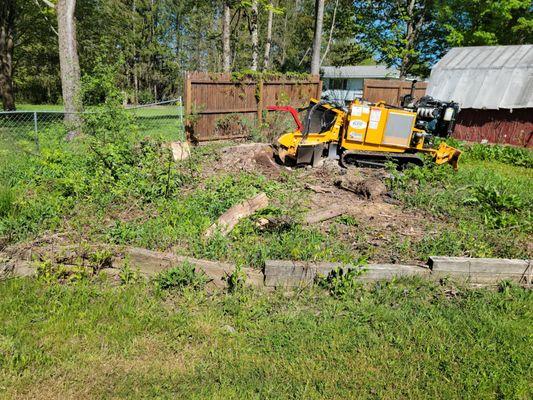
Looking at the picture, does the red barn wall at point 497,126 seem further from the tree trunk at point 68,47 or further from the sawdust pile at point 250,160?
the tree trunk at point 68,47

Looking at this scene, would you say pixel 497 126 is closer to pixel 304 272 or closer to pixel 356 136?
pixel 356 136

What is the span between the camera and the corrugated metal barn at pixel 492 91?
14.6m

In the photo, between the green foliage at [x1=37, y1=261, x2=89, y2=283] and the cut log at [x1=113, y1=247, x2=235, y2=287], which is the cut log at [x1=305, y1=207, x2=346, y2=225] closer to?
the cut log at [x1=113, y1=247, x2=235, y2=287]

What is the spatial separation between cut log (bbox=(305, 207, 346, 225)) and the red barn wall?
39.6ft

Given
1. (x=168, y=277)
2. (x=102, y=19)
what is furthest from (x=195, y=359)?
A: (x=102, y=19)

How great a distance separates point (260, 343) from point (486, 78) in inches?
674

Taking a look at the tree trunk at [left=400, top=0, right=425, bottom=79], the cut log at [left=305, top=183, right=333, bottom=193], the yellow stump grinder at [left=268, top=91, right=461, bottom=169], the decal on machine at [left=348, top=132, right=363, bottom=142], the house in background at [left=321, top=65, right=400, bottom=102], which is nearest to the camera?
the cut log at [left=305, top=183, right=333, bottom=193]

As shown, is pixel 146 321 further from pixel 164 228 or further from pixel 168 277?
pixel 164 228

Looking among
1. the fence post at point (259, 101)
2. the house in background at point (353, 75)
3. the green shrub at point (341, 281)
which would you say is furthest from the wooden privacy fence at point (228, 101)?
the house in background at point (353, 75)

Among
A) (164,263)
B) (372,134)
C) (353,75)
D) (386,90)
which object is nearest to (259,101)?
(372,134)

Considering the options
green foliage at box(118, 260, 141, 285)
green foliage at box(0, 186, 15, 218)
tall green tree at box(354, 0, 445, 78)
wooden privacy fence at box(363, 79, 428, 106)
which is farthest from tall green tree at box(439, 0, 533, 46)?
green foliage at box(0, 186, 15, 218)

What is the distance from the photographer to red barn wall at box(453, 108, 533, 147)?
1432cm

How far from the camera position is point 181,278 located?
386 centimetres

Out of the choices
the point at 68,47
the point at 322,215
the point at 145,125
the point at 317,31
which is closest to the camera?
the point at 322,215
